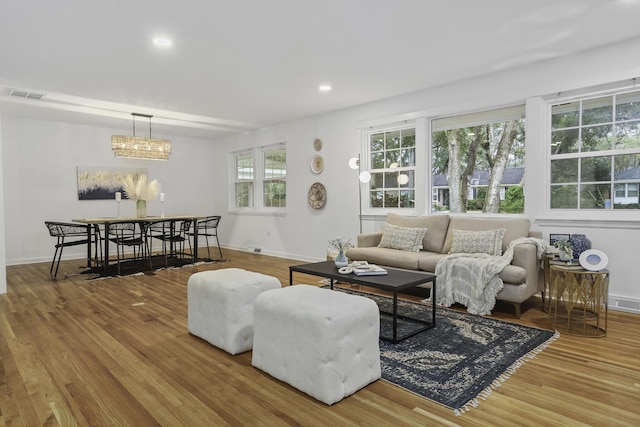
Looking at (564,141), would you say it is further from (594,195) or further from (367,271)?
(367,271)

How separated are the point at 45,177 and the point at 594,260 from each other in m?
8.18

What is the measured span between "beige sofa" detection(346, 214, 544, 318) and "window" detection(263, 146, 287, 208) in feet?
9.70

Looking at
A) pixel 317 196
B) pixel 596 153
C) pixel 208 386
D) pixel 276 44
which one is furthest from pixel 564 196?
pixel 208 386

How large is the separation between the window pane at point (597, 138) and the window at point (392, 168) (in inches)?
79.9

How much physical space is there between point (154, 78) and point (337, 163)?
2.94m

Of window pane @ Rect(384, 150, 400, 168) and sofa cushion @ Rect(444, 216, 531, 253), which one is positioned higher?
window pane @ Rect(384, 150, 400, 168)

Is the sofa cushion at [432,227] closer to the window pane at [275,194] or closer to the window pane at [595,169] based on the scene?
the window pane at [595,169]

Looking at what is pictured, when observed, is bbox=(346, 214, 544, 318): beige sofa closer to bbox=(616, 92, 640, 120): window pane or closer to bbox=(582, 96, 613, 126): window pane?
bbox=(582, 96, 613, 126): window pane

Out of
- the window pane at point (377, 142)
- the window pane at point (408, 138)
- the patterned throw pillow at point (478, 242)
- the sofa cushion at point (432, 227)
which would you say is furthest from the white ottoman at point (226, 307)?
the window pane at point (377, 142)

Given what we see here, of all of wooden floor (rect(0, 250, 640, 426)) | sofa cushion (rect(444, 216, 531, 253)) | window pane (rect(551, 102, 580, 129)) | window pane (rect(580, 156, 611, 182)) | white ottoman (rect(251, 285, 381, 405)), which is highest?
window pane (rect(551, 102, 580, 129))

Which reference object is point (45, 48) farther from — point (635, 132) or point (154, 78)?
point (635, 132)

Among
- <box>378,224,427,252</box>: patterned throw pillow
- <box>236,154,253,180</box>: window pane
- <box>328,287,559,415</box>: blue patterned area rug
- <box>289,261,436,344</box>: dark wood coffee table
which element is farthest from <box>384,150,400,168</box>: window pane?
<box>236,154,253,180</box>: window pane

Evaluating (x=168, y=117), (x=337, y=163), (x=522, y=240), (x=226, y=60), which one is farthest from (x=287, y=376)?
(x=168, y=117)

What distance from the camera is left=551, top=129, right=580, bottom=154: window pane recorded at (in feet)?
13.3
